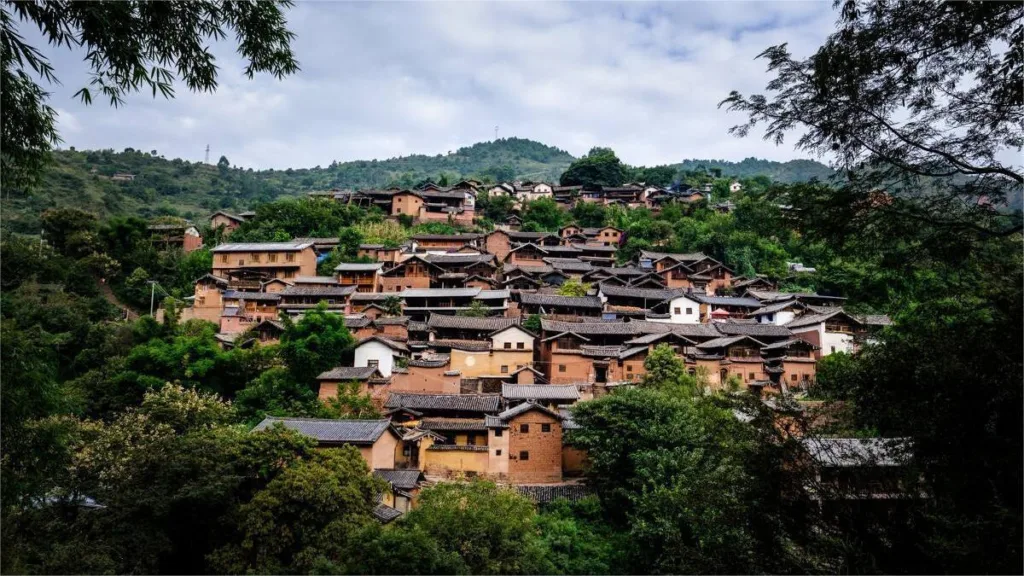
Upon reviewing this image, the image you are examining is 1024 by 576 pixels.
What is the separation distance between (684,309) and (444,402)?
17.9m

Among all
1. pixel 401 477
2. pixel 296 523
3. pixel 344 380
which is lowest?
pixel 296 523

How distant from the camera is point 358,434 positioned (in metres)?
19.2

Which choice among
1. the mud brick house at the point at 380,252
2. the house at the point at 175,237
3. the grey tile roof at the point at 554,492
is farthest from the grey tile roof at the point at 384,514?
the house at the point at 175,237

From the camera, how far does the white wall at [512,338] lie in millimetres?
29953

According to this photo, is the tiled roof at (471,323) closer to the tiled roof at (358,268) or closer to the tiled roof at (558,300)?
the tiled roof at (558,300)

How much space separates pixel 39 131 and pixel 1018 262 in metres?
10.2

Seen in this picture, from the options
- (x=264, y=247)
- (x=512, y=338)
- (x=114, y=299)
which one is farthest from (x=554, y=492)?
(x=114, y=299)

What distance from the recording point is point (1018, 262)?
6.38 meters

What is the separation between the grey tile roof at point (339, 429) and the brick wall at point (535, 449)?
515 centimetres

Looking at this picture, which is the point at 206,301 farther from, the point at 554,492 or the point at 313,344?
the point at 554,492

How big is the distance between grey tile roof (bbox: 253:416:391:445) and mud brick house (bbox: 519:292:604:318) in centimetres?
1571

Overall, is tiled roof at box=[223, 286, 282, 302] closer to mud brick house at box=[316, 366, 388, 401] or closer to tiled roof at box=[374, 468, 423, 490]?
mud brick house at box=[316, 366, 388, 401]

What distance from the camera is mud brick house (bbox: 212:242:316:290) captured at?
135 ft

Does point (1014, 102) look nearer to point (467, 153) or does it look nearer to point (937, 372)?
point (937, 372)
